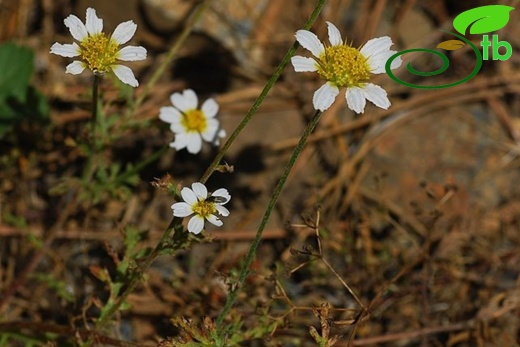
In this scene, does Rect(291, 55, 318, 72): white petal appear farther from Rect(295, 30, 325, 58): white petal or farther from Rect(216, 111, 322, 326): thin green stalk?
Rect(216, 111, 322, 326): thin green stalk

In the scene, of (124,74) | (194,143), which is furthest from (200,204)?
(194,143)

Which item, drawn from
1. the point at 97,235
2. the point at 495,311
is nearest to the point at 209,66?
the point at 97,235

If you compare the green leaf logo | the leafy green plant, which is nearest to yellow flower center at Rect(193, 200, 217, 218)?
the leafy green plant

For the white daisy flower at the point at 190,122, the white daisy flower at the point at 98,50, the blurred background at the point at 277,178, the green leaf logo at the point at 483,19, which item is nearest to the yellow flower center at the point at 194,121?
the white daisy flower at the point at 190,122

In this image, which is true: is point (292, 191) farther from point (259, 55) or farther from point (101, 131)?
point (101, 131)

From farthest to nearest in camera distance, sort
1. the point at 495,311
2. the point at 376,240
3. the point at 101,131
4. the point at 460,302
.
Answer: the point at 376,240
the point at 460,302
the point at 495,311
the point at 101,131

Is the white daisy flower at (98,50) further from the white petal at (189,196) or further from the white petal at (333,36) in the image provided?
the white petal at (333,36)
